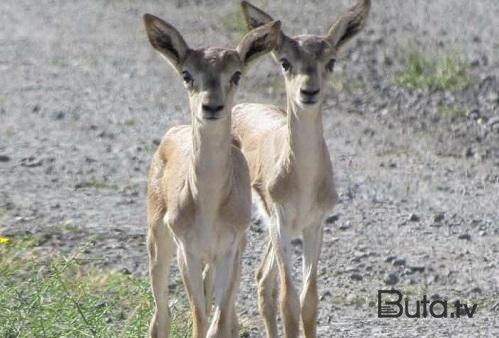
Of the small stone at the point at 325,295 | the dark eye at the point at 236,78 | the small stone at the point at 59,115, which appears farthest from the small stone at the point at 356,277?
the small stone at the point at 59,115

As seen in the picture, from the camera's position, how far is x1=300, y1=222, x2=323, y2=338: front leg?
35.0 ft

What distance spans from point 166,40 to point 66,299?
1.57 meters

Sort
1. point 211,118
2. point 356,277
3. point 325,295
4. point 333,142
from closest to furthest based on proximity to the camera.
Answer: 1. point 211,118
2. point 325,295
3. point 356,277
4. point 333,142

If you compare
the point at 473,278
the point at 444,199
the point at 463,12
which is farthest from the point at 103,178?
the point at 463,12

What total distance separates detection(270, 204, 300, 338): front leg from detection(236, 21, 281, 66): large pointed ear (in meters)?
1.18

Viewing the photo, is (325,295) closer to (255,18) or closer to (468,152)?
(255,18)

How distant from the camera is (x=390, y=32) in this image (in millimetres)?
18891

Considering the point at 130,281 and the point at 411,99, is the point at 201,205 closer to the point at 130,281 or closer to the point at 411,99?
the point at 130,281

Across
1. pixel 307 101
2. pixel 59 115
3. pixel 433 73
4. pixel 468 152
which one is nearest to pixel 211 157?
pixel 307 101

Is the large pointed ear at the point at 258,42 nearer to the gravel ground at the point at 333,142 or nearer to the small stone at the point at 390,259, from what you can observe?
the gravel ground at the point at 333,142

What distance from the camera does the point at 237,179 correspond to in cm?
1010

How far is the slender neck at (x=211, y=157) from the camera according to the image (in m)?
9.77

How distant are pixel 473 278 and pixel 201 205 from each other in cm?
298

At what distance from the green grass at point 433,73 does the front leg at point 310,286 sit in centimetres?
640
